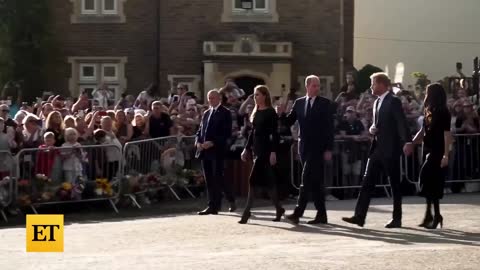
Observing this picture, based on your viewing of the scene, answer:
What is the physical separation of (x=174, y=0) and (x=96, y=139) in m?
19.3

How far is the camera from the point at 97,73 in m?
39.1

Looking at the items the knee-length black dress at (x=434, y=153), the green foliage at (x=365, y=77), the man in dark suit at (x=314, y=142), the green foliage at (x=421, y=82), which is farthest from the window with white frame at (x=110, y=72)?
the knee-length black dress at (x=434, y=153)

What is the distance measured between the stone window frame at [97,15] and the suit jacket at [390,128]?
79.7 ft

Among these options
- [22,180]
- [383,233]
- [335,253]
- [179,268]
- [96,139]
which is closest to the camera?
[179,268]

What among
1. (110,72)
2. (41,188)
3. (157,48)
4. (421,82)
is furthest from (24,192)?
(421,82)

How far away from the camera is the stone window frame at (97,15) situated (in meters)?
39.0

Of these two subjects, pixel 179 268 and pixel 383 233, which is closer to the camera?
pixel 179 268

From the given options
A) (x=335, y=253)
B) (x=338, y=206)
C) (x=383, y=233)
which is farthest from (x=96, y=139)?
(x=335, y=253)

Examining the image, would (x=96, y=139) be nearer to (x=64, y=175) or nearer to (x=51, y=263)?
(x=64, y=175)

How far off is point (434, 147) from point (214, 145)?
11.9ft

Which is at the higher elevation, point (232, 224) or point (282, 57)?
point (282, 57)

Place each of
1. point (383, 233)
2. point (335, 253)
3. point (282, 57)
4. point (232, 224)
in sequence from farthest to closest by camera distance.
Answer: point (282, 57)
point (232, 224)
point (383, 233)
point (335, 253)

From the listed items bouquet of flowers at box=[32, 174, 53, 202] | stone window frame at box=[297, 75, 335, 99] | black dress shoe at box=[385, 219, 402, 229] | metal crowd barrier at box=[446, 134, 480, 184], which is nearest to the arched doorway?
stone window frame at box=[297, 75, 335, 99]

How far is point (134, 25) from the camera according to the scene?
128 feet
